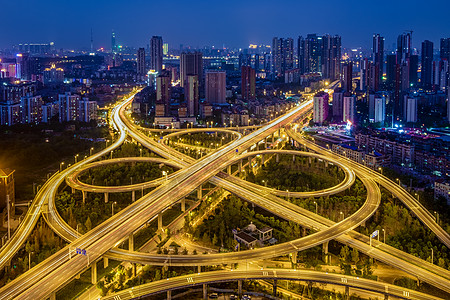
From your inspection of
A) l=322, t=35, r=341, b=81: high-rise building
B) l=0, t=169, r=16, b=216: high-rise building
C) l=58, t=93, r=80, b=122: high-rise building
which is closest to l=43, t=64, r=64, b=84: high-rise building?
l=58, t=93, r=80, b=122: high-rise building

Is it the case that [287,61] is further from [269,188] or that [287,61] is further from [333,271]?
[333,271]

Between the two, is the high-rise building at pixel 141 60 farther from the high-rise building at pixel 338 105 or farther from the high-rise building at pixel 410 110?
the high-rise building at pixel 410 110

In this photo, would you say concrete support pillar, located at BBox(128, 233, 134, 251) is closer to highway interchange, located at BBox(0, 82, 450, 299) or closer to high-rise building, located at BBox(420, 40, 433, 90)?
highway interchange, located at BBox(0, 82, 450, 299)

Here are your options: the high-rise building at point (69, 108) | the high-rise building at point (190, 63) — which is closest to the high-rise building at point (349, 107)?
the high-rise building at point (69, 108)

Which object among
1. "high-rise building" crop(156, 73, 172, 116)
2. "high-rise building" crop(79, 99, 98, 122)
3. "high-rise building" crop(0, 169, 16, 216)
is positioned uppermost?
A: "high-rise building" crop(156, 73, 172, 116)

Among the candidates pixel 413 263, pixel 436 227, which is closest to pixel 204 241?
pixel 413 263
